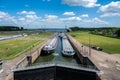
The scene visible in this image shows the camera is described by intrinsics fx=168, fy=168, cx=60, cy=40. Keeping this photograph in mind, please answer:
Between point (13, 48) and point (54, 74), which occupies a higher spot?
point (13, 48)

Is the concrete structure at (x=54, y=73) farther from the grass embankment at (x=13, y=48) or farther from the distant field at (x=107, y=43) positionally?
the distant field at (x=107, y=43)

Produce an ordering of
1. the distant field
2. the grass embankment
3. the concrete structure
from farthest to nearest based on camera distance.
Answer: the distant field
the grass embankment
the concrete structure

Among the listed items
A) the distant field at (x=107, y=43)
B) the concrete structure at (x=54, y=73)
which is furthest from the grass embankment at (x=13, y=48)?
the distant field at (x=107, y=43)

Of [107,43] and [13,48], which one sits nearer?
[13,48]

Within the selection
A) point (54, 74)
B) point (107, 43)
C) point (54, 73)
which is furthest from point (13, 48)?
point (107, 43)

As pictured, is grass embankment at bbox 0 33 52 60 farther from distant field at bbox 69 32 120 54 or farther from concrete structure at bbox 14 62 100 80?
distant field at bbox 69 32 120 54

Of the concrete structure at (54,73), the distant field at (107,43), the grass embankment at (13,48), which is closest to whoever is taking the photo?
the concrete structure at (54,73)

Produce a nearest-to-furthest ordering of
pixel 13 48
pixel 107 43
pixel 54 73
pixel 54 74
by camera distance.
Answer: pixel 54 74, pixel 54 73, pixel 13 48, pixel 107 43

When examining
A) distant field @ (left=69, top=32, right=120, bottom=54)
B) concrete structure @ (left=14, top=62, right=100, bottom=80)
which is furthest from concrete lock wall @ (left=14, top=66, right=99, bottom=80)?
distant field @ (left=69, top=32, right=120, bottom=54)

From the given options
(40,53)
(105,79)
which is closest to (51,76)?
(105,79)

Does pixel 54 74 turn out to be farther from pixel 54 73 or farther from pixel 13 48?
pixel 13 48

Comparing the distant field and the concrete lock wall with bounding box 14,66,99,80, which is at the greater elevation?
the distant field
